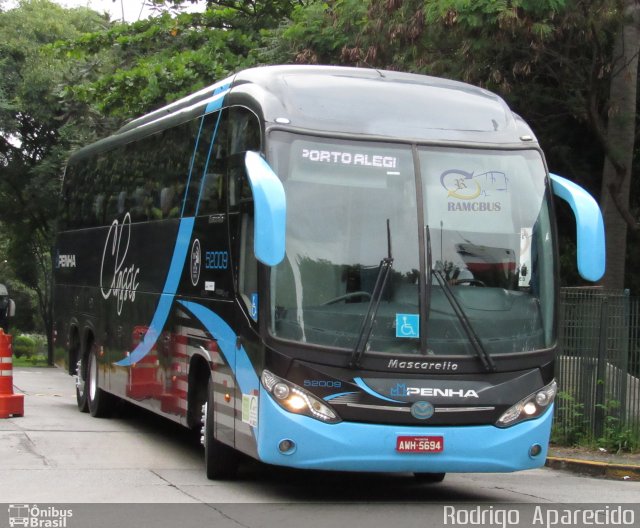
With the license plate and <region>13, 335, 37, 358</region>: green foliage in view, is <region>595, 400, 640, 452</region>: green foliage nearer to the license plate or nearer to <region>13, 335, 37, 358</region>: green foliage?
the license plate

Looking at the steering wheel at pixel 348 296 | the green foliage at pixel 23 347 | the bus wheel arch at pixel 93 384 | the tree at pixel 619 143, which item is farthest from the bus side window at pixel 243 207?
the green foliage at pixel 23 347

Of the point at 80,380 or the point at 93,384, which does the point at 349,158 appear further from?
the point at 80,380

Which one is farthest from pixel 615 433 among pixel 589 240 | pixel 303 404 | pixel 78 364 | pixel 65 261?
pixel 65 261

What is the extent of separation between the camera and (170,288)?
12.1 metres

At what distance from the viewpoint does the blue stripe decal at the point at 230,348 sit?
928 cm

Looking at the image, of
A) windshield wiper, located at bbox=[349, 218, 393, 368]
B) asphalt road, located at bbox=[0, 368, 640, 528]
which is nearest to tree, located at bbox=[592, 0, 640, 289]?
asphalt road, located at bbox=[0, 368, 640, 528]

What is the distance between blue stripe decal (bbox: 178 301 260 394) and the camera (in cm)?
928

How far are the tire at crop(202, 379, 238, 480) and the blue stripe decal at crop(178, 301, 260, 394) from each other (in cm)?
55

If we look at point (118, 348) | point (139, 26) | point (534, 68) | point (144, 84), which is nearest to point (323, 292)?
point (118, 348)

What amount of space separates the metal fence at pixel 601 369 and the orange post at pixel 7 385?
7.12 meters

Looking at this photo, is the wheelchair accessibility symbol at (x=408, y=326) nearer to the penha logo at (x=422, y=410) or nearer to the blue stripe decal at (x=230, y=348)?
the penha logo at (x=422, y=410)

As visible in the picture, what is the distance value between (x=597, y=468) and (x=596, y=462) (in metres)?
0.11

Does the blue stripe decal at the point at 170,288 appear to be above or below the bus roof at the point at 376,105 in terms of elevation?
below

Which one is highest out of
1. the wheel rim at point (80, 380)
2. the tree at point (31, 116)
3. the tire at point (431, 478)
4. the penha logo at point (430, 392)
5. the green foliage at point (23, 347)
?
the tree at point (31, 116)
